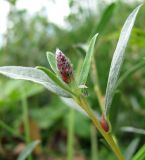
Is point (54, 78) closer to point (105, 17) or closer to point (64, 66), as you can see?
point (64, 66)

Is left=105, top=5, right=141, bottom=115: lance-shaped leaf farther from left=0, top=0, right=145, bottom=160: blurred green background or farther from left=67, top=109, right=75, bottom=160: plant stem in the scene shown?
left=67, top=109, right=75, bottom=160: plant stem

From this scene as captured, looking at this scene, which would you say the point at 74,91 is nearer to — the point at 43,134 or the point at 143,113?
the point at 143,113

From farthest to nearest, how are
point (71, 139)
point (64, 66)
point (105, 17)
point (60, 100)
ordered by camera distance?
point (60, 100) → point (71, 139) → point (105, 17) → point (64, 66)

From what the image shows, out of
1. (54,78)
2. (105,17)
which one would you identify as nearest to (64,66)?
(54,78)

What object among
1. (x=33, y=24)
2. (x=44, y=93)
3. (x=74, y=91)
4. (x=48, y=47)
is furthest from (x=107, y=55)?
(x=74, y=91)

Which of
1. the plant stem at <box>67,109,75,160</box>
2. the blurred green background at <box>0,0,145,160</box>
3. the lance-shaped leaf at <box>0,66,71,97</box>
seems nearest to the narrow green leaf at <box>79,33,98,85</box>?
the lance-shaped leaf at <box>0,66,71,97</box>

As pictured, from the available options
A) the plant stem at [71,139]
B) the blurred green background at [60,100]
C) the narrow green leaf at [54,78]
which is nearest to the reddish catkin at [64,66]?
the narrow green leaf at [54,78]

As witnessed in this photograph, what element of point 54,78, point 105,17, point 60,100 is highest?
point 60,100
